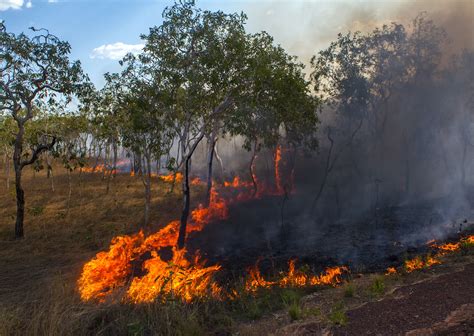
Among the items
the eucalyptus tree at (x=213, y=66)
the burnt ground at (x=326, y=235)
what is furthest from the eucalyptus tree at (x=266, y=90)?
the burnt ground at (x=326, y=235)

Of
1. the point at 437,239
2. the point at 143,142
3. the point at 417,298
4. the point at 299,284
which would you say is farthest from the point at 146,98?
the point at 437,239

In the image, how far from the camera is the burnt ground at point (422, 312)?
809 centimetres

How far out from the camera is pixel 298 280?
14727 millimetres

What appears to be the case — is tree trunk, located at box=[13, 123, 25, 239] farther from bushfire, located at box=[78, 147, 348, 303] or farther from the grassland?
bushfire, located at box=[78, 147, 348, 303]

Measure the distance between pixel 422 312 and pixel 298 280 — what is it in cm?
618

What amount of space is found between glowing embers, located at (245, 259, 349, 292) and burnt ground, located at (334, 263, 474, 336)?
344cm

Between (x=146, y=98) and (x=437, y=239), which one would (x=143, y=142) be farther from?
(x=437, y=239)

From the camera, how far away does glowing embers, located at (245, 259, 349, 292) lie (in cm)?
1386

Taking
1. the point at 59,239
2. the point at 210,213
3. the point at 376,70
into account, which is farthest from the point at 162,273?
the point at 376,70

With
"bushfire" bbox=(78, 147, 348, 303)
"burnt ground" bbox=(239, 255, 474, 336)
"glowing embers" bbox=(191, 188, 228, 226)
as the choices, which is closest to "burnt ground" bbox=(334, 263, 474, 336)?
"burnt ground" bbox=(239, 255, 474, 336)

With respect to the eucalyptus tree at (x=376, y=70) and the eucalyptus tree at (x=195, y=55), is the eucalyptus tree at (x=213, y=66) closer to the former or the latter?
the eucalyptus tree at (x=195, y=55)

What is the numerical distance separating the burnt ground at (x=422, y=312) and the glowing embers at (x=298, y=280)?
344 cm

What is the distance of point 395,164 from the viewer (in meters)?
46.5

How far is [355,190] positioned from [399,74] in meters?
12.4
